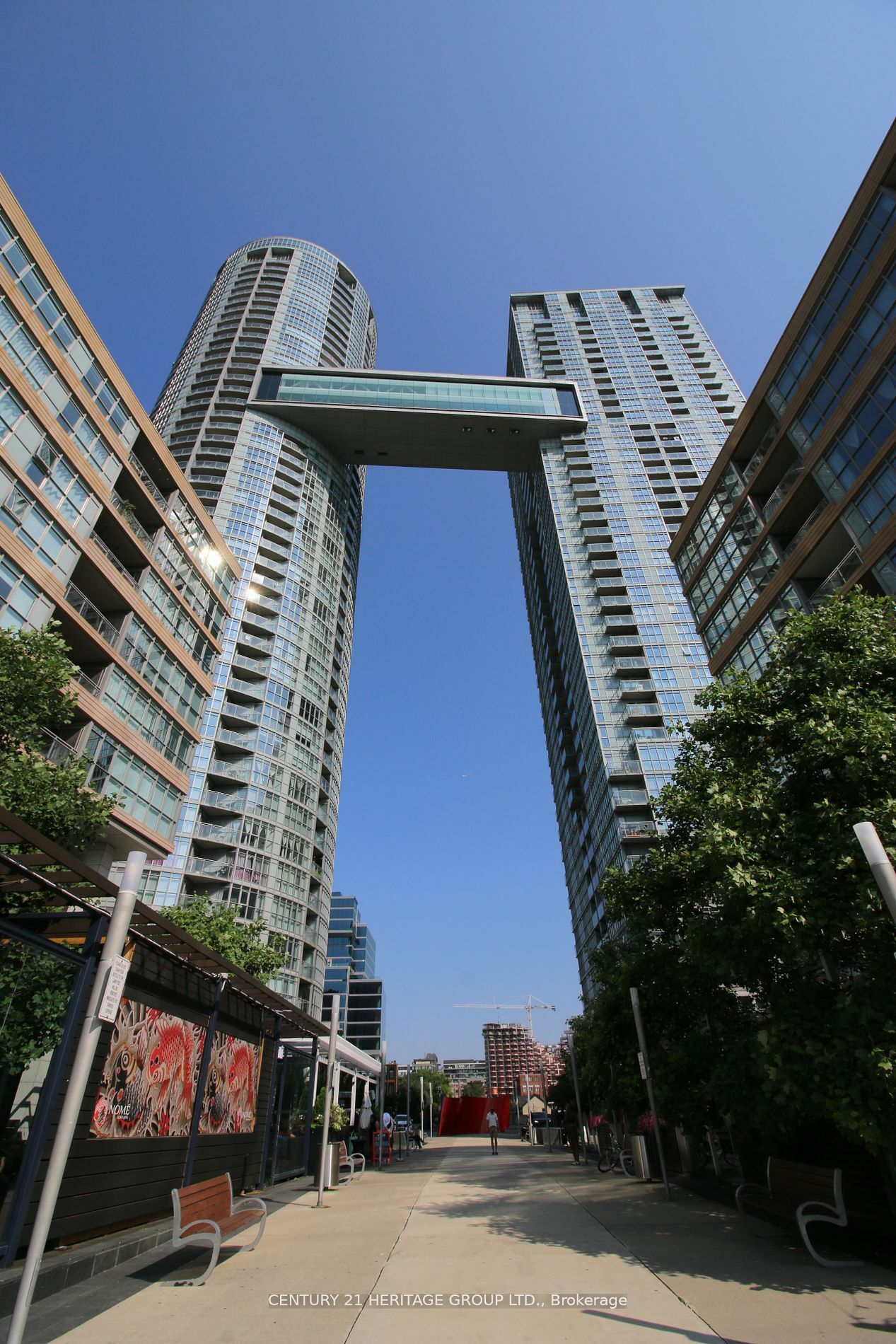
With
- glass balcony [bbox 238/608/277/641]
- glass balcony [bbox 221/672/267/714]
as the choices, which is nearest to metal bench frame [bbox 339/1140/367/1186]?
glass balcony [bbox 221/672/267/714]

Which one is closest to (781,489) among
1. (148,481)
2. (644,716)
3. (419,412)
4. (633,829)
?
(148,481)

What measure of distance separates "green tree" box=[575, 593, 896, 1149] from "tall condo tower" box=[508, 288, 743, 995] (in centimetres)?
4002

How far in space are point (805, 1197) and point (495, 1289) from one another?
413 centimetres

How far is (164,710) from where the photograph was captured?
2861cm

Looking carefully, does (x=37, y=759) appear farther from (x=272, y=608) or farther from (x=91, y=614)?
(x=272, y=608)

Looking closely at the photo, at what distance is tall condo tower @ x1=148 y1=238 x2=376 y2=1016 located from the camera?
53.1 meters

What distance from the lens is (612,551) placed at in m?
68.6

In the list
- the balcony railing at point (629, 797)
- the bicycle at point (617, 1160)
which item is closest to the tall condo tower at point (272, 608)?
the balcony railing at point (629, 797)

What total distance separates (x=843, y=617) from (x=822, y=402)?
1525 centimetres

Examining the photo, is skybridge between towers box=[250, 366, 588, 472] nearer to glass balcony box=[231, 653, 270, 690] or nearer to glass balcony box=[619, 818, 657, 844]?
glass balcony box=[231, 653, 270, 690]

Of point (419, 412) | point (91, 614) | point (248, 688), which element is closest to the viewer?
point (91, 614)

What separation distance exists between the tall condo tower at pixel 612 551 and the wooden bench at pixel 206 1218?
153 ft

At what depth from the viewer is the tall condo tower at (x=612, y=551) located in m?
58.6

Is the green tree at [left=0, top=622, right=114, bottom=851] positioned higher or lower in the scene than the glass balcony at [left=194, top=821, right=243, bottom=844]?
lower
